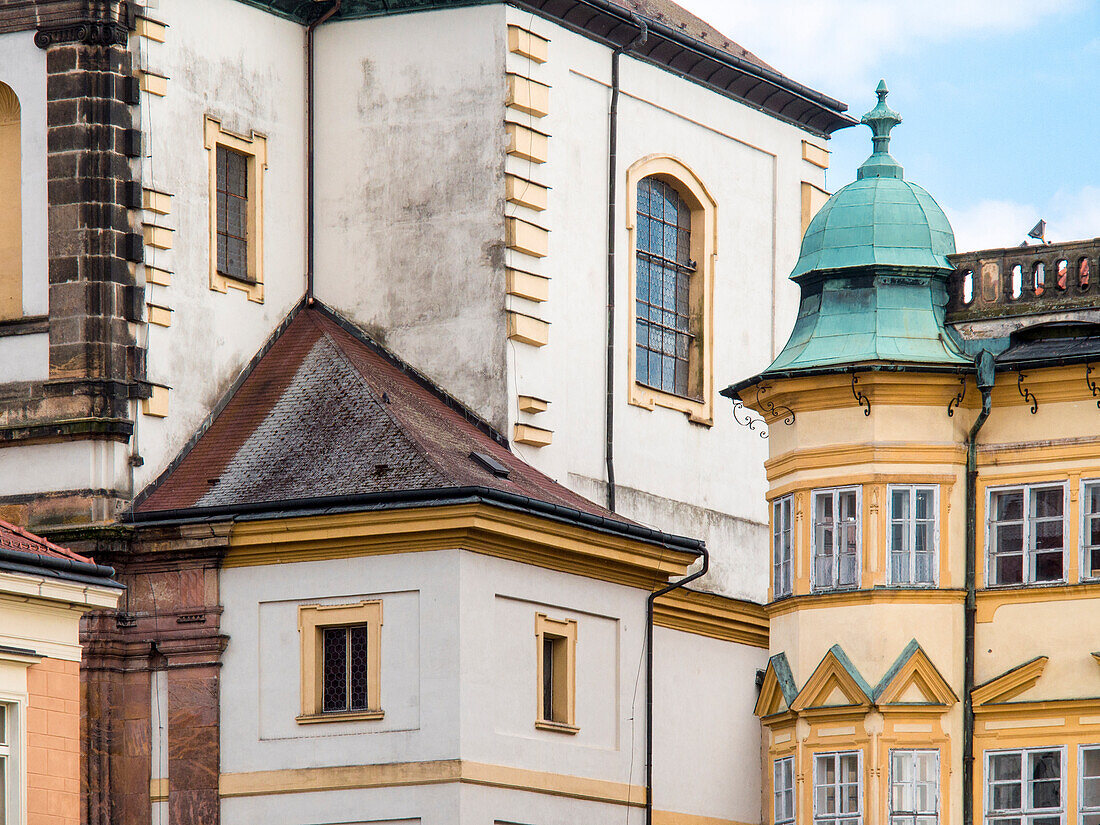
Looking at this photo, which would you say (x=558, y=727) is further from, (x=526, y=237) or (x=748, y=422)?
(x=748, y=422)

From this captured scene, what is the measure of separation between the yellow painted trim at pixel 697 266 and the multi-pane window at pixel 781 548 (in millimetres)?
3910

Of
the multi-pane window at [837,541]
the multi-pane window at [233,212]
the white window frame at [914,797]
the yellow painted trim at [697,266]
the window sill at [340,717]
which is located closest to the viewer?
the window sill at [340,717]

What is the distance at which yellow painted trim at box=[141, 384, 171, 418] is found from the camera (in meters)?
37.0

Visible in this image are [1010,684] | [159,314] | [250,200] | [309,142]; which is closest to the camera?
[1010,684]

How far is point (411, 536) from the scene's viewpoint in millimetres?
35469

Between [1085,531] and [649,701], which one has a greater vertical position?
[1085,531]

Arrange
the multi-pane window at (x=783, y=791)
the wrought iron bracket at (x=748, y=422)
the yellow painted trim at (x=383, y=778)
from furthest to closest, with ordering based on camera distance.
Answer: the wrought iron bracket at (x=748, y=422) → the multi-pane window at (x=783, y=791) → the yellow painted trim at (x=383, y=778)

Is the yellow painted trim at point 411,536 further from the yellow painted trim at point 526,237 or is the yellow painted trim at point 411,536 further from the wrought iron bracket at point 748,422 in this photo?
the wrought iron bracket at point 748,422

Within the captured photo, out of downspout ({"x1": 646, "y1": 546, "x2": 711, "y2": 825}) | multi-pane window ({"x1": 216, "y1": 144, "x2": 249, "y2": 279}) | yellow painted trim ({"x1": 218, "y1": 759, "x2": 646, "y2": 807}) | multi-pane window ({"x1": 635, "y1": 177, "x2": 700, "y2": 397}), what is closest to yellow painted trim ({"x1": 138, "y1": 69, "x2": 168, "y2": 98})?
multi-pane window ({"x1": 216, "y1": 144, "x2": 249, "y2": 279})

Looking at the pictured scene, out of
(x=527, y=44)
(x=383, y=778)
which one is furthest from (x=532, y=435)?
(x=383, y=778)

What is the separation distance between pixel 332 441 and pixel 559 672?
405cm

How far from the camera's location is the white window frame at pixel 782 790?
1481 inches

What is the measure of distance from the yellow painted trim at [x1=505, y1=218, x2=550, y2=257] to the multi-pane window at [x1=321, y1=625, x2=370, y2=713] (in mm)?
6196

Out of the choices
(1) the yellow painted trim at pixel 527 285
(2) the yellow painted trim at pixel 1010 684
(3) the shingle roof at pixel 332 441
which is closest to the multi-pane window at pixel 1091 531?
(2) the yellow painted trim at pixel 1010 684
